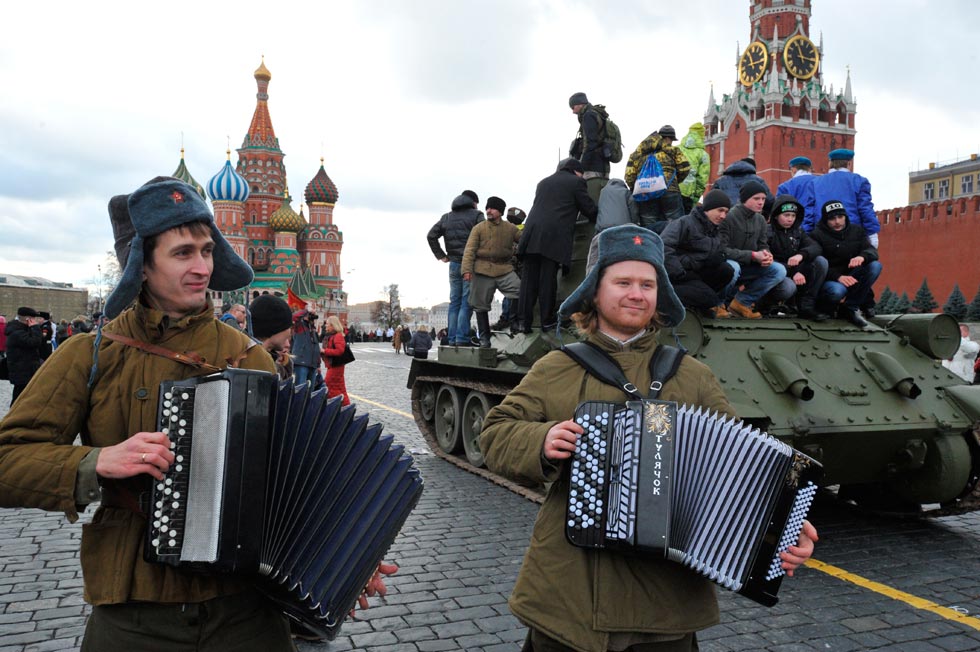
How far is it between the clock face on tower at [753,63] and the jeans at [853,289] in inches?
3266

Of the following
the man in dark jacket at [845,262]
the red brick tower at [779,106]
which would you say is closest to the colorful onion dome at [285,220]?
the red brick tower at [779,106]

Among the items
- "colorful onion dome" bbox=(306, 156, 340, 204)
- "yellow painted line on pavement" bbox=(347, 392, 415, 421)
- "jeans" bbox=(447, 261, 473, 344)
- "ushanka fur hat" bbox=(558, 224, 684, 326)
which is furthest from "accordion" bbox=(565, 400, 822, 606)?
"colorful onion dome" bbox=(306, 156, 340, 204)

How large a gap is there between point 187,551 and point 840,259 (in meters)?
7.10

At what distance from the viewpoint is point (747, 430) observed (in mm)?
2271

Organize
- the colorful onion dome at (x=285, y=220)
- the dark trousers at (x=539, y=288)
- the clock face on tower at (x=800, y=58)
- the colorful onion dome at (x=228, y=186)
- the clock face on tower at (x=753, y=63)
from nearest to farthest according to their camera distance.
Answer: the dark trousers at (x=539, y=288) → the colorful onion dome at (x=228, y=186) → the colorful onion dome at (x=285, y=220) → the clock face on tower at (x=800, y=58) → the clock face on tower at (x=753, y=63)

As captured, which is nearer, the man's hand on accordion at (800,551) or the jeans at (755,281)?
the man's hand on accordion at (800,551)

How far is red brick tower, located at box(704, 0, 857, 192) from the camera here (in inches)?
2995

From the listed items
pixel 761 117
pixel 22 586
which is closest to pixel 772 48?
pixel 761 117

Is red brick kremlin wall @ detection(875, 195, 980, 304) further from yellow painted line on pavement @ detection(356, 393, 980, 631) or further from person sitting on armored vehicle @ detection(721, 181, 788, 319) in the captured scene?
yellow painted line on pavement @ detection(356, 393, 980, 631)

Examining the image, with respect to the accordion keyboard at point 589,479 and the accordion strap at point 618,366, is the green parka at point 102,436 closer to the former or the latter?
the accordion keyboard at point 589,479

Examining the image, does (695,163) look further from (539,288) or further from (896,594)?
(896,594)

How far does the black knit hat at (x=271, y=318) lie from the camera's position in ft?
19.1

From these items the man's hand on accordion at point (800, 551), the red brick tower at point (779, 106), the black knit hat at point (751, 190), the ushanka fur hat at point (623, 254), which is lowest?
the man's hand on accordion at point (800, 551)

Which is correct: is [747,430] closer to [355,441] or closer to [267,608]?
[355,441]
